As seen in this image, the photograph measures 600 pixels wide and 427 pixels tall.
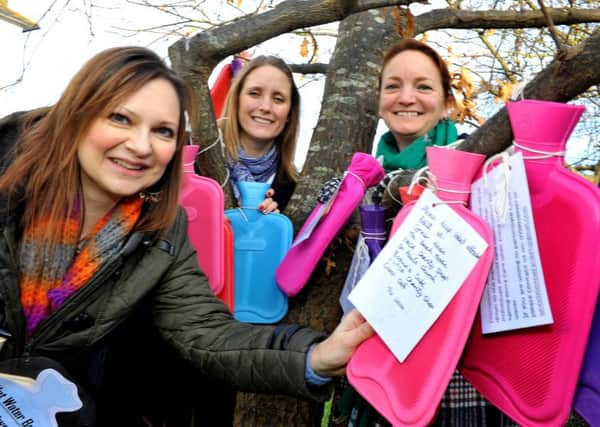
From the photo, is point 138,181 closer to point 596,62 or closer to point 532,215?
point 532,215

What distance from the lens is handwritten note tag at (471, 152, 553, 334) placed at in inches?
35.8

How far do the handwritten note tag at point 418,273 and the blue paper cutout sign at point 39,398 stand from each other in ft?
2.19

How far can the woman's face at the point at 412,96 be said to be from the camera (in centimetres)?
179

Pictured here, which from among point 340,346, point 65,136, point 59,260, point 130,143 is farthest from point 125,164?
point 340,346

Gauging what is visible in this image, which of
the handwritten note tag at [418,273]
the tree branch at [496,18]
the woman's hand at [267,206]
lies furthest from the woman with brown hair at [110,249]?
the tree branch at [496,18]

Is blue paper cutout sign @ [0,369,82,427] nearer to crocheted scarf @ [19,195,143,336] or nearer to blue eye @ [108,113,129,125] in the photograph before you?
crocheted scarf @ [19,195,143,336]

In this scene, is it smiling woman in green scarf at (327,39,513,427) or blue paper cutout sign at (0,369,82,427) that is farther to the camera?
smiling woman in green scarf at (327,39,513,427)

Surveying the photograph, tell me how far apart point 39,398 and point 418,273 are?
86 centimetres

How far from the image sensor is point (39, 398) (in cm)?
119

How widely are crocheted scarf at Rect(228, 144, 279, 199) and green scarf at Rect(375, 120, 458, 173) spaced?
52cm

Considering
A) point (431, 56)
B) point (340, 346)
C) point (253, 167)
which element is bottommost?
point (340, 346)

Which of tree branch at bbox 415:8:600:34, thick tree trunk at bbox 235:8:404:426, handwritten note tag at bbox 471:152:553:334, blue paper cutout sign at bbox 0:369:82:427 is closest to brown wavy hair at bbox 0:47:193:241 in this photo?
blue paper cutout sign at bbox 0:369:82:427

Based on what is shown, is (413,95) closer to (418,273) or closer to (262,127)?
(262,127)

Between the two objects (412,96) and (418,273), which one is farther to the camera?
(412,96)
